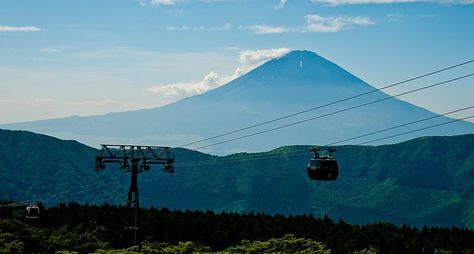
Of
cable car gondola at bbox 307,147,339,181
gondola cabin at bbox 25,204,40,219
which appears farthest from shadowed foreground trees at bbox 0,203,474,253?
cable car gondola at bbox 307,147,339,181

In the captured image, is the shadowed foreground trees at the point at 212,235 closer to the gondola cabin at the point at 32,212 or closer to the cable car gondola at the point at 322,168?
the gondola cabin at the point at 32,212

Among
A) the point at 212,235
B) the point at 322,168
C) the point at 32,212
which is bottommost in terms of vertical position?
the point at 212,235

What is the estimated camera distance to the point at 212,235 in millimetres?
74812

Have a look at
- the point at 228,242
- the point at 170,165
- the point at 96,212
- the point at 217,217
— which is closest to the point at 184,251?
the point at 170,165

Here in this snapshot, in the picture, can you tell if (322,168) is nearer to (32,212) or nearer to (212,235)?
(32,212)

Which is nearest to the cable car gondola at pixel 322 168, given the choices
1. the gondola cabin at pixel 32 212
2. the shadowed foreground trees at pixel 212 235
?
the shadowed foreground trees at pixel 212 235

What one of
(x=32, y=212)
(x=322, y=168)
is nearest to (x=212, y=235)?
(x=32, y=212)

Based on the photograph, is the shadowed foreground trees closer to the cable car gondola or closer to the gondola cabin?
the gondola cabin

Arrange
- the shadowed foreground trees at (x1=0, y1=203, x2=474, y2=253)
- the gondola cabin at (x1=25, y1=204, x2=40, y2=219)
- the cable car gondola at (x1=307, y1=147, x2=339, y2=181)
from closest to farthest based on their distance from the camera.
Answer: the cable car gondola at (x1=307, y1=147, x2=339, y2=181) < the shadowed foreground trees at (x1=0, y1=203, x2=474, y2=253) < the gondola cabin at (x1=25, y1=204, x2=40, y2=219)

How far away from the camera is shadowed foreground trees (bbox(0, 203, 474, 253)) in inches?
2296

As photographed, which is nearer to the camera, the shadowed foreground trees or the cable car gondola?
the cable car gondola

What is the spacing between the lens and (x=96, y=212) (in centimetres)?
8500

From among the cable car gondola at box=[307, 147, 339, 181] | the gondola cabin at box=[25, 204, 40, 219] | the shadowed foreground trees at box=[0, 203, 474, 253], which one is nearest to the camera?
the cable car gondola at box=[307, 147, 339, 181]

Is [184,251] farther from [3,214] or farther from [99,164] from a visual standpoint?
[3,214]
